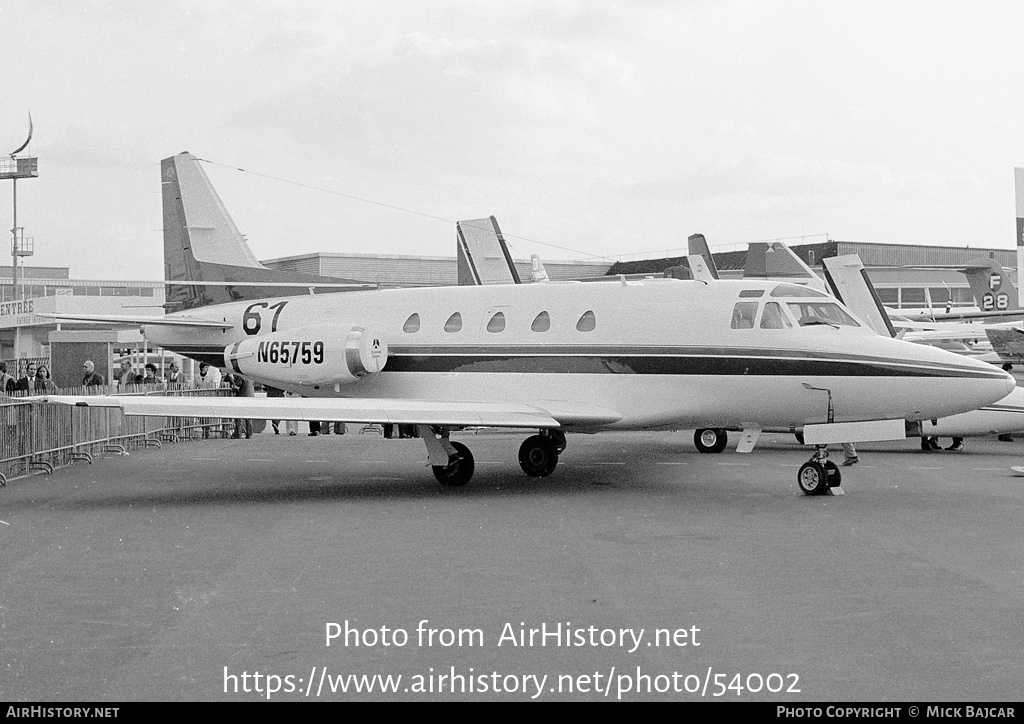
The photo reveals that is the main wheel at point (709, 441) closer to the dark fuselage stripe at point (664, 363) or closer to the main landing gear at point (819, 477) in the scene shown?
the dark fuselage stripe at point (664, 363)

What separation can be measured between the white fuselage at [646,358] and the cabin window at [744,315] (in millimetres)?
57

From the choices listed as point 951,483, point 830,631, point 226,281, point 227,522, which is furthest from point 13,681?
point 226,281

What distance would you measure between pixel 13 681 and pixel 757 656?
13.2 ft

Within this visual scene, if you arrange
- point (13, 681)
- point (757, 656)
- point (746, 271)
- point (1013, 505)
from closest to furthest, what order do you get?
1. point (13, 681)
2. point (757, 656)
3. point (1013, 505)
4. point (746, 271)

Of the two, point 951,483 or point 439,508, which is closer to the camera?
point 439,508

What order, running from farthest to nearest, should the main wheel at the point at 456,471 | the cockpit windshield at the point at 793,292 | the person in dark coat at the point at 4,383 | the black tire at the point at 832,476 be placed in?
the person in dark coat at the point at 4,383 < the main wheel at the point at 456,471 < the cockpit windshield at the point at 793,292 < the black tire at the point at 832,476

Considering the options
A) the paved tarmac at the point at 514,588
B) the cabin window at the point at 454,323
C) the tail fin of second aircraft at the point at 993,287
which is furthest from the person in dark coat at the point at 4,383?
the tail fin of second aircraft at the point at 993,287

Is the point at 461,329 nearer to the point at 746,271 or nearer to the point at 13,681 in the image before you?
the point at 13,681

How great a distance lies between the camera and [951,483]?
15898 millimetres

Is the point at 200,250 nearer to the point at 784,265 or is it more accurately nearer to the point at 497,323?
the point at 497,323

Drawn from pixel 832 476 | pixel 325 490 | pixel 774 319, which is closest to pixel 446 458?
pixel 325 490

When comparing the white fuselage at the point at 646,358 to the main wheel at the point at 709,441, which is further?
the main wheel at the point at 709,441

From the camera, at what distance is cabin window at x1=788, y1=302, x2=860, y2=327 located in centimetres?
1484

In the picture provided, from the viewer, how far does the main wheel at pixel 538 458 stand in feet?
55.7
